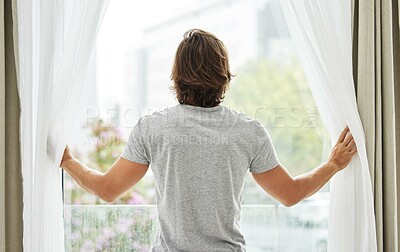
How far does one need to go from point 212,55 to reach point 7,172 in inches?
36.6

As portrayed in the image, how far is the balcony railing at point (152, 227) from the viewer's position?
2.47 m

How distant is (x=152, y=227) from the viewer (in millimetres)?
2498

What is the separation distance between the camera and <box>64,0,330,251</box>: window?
8.14 feet

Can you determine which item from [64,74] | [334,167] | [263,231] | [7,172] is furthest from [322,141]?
[7,172]

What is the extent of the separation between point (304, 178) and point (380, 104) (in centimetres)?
44

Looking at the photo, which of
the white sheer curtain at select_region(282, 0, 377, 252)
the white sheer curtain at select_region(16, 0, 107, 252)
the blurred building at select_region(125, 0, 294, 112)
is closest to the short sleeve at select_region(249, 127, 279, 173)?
the white sheer curtain at select_region(282, 0, 377, 252)

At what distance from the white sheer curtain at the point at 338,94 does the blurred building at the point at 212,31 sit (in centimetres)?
20

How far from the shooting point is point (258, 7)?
2523 mm

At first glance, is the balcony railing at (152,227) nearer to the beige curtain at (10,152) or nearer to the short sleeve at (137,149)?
the beige curtain at (10,152)

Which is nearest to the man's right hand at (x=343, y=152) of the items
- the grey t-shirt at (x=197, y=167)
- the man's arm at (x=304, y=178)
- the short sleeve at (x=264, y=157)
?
the man's arm at (x=304, y=178)

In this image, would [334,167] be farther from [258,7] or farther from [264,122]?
[258,7]

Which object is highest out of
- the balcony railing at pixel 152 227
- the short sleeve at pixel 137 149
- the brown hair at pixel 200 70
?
the brown hair at pixel 200 70

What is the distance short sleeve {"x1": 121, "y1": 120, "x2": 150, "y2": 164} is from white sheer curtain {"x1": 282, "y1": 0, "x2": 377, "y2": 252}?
736 millimetres

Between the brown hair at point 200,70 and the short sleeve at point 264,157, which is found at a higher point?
the brown hair at point 200,70
